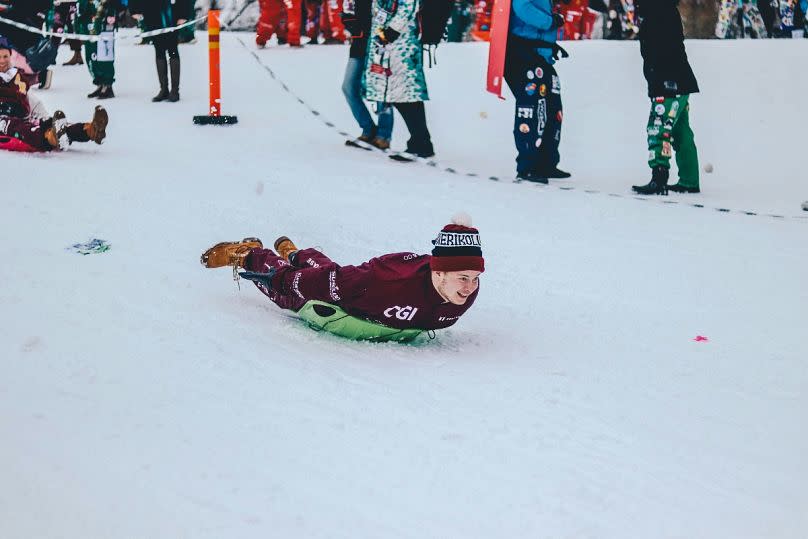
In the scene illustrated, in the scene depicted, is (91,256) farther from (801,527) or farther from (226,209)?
(801,527)

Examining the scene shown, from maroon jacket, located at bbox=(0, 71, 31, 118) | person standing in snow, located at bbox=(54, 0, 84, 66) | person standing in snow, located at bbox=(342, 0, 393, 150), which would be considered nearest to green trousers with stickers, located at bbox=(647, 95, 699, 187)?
person standing in snow, located at bbox=(342, 0, 393, 150)

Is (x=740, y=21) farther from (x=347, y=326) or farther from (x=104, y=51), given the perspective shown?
(x=347, y=326)

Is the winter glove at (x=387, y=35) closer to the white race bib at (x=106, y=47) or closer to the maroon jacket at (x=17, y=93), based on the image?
the maroon jacket at (x=17, y=93)

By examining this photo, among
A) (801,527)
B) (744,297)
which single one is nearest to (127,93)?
(744,297)

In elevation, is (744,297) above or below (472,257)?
below

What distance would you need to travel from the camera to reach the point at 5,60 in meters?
6.99

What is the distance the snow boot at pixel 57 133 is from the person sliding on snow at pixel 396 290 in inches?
143

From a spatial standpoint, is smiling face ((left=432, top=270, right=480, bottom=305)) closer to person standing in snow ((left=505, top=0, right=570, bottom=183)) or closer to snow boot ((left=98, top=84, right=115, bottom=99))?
person standing in snow ((left=505, top=0, right=570, bottom=183))

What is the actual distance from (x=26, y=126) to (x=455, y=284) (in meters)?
4.36

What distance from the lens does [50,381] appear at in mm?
3072

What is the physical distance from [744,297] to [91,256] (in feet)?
9.22

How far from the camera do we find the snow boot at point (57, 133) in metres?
6.91

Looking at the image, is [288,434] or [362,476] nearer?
[362,476]

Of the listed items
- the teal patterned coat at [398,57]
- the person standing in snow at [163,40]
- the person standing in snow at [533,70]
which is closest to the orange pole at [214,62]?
the person standing in snow at [163,40]
